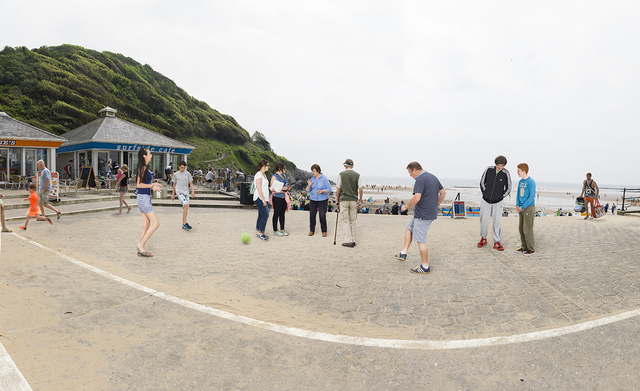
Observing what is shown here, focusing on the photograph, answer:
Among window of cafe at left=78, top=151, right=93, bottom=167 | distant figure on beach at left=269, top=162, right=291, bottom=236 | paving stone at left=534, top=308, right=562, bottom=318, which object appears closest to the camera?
paving stone at left=534, top=308, right=562, bottom=318

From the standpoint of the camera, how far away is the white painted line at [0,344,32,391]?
7.36 feet

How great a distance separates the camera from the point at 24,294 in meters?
3.85

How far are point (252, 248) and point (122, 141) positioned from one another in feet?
76.6

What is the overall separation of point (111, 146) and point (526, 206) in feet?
89.6

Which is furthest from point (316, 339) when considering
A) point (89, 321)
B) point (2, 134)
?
point (2, 134)

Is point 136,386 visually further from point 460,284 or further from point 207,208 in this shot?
point 207,208

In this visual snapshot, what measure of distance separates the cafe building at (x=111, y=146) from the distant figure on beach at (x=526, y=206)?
26.1 m

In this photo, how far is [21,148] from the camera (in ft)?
65.1

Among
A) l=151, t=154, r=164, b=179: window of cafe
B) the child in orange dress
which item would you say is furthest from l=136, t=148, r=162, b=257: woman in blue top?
l=151, t=154, r=164, b=179: window of cafe

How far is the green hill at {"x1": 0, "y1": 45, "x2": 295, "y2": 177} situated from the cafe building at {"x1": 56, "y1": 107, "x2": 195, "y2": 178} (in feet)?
39.0

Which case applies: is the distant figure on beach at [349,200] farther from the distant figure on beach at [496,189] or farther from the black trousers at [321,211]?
the distant figure on beach at [496,189]

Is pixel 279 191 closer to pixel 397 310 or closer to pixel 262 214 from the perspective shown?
pixel 262 214

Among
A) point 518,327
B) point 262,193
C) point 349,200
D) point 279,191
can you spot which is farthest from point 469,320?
point 279,191

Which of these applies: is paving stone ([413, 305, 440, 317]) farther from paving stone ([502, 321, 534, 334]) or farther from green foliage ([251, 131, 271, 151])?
green foliage ([251, 131, 271, 151])
